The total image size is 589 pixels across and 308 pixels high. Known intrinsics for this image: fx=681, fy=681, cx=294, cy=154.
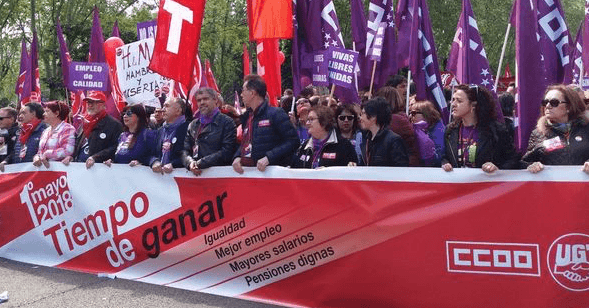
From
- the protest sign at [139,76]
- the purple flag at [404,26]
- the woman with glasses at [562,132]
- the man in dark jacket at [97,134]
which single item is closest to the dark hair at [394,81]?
the purple flag at [404,26]

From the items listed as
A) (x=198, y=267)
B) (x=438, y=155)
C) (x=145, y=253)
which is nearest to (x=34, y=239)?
(x=145, y=253)

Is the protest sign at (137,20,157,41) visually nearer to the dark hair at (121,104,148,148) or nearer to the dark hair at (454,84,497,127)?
the dark hair at (121,104,148,148)

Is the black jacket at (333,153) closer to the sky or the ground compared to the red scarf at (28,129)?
closer to the ground

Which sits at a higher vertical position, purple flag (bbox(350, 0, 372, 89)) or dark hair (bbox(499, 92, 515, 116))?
purple flag (bbox(350, 0, 372, 89))

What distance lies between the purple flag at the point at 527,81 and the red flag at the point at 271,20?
8.71 ft

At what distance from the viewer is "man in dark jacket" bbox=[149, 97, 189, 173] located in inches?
265

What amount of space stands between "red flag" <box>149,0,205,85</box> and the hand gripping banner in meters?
1.08

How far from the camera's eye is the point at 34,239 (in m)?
7.40

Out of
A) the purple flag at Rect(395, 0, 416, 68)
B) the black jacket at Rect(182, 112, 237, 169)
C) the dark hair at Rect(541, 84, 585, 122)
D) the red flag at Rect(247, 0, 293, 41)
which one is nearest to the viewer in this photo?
the dark hair at Rect(541, 84, 585, 122)

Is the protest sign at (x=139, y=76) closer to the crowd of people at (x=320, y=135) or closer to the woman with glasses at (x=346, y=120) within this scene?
the crowd of people at (x=320, y=135)

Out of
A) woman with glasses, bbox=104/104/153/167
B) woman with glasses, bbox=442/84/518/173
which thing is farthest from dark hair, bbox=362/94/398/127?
woman with glasses, bbox=104/104/153/167

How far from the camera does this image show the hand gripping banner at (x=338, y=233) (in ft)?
14.3

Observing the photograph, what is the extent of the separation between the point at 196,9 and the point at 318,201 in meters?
2.73

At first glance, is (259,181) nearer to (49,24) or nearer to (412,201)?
(412,201)
